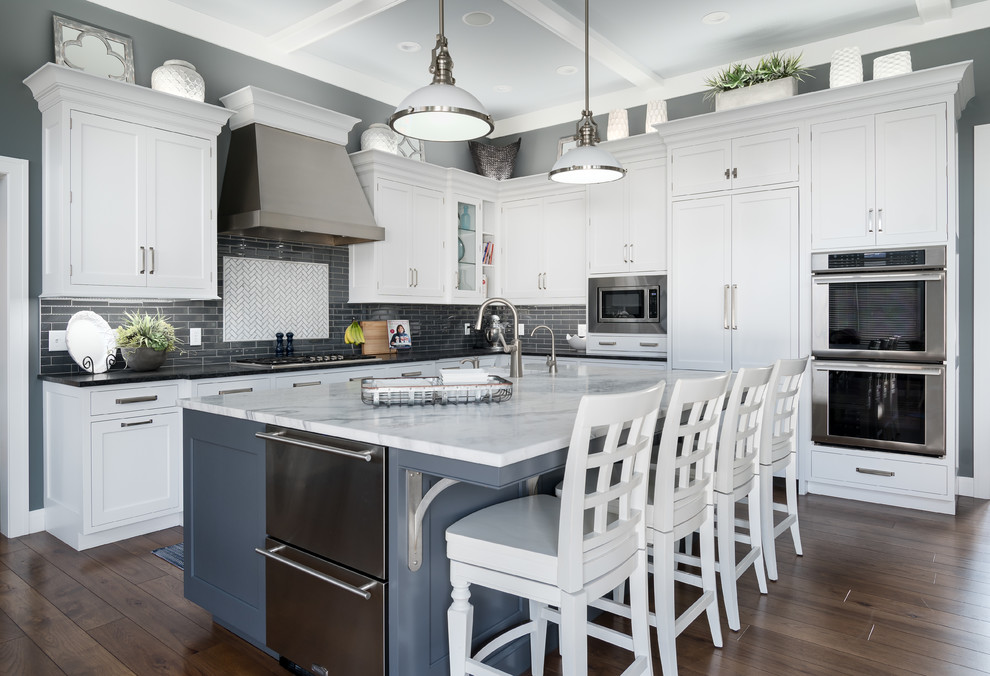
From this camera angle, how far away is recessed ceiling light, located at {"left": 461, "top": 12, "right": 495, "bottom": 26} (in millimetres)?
4051

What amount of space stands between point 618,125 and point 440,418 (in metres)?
4.04

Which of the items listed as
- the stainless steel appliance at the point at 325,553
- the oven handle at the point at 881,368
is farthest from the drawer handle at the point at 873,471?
the stainless steel appliance at the point at 325,553

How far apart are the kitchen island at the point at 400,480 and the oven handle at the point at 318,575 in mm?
54

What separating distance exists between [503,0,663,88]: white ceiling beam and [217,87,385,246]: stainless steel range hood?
1.61 metres

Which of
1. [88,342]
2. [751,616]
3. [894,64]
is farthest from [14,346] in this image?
[894,64]

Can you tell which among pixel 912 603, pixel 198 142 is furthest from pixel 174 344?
pixel 912 603

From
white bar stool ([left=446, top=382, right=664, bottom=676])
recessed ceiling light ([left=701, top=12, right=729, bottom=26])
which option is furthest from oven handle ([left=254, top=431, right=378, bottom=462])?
recessed ceiling light ([left=701, top=12, right=729, bottom=26])

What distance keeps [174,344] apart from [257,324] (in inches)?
25.0

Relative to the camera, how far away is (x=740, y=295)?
442 centimetres

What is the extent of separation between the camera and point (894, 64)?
3844 mm

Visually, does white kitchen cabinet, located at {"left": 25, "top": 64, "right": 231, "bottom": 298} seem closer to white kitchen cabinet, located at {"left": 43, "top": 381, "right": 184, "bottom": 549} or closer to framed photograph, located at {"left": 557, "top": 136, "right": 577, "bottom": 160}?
white kitchen cabinet, located at {"left": 43, "top": 381, "right": 184, "bottom": 549}

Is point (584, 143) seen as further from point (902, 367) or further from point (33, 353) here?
point (33, 353)

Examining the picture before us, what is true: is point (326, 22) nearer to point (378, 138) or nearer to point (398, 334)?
point (378, 138)

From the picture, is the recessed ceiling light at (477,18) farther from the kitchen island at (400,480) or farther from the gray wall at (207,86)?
the kitchen island at (400,480)
